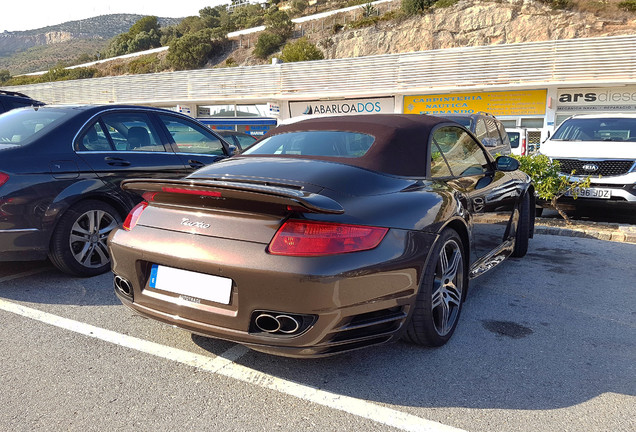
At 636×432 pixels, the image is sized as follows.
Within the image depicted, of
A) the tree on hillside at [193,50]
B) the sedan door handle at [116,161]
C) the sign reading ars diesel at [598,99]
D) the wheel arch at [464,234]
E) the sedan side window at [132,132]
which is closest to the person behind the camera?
the wheel arch at [464,234]

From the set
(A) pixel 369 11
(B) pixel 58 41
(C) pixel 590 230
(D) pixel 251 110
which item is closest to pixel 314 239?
(C) pixel 590 230

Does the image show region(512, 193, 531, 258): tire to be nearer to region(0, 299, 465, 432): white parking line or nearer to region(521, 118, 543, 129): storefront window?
region(0, 299, 465, 432): white parking line

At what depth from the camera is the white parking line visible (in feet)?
7.35

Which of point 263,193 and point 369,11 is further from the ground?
point 369,11

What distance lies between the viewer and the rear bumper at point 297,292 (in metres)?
2.26

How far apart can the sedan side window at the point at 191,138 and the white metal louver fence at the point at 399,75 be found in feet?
60.3

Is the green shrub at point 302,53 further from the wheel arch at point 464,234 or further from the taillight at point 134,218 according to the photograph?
the taillight at point 134,218

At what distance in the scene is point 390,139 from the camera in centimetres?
319

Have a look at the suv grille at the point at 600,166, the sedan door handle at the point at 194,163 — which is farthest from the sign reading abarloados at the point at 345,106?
the sedan door handle at the point at 194,163

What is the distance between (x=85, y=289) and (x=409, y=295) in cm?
283

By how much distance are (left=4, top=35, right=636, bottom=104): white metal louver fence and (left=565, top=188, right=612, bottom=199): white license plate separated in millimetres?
14916

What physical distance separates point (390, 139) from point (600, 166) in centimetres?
524

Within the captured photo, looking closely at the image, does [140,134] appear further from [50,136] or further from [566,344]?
[566,344]

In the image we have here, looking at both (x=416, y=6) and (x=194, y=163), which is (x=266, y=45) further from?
(x=194, y=163)
